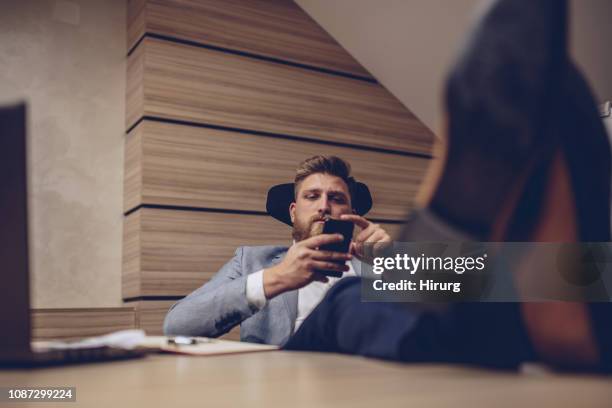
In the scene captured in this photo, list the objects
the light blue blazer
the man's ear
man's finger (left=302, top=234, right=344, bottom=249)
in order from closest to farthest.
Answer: man's finger (left=302, top=234, right=344, bottom=249)
the light blue blazer
the man's ear

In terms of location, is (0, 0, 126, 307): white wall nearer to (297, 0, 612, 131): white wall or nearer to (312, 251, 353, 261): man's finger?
(297, 0, 612, 131): white wall

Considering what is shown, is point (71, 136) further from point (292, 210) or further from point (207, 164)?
point (292, 210)

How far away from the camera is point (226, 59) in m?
2.89

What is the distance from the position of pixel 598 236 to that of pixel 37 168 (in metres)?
2.64

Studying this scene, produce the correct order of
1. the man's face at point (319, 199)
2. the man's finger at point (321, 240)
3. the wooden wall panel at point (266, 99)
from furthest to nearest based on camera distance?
1. the wooden wall panel at point (266, 99)
2. the man's face at point (319, 199)
3. the man's finger at point (321, 240)

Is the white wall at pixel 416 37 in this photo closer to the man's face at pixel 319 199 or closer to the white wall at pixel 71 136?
the man's face at pixel 319 199

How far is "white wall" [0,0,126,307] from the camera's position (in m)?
2.65

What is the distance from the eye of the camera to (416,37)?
9.08ft

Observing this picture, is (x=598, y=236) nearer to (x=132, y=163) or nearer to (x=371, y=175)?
(x=132, y=163)

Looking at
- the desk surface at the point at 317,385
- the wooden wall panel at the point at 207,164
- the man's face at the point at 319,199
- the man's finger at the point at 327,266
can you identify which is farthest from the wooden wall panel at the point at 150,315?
the desk surface at the point at 317,385

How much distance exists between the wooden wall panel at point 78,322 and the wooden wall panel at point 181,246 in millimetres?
129

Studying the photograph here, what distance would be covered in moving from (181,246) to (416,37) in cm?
154

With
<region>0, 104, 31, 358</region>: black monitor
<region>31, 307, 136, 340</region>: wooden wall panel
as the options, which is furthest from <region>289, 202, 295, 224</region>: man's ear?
<region>0, 104, 31, 358</region>: black monitor

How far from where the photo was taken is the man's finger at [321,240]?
1.22 m
